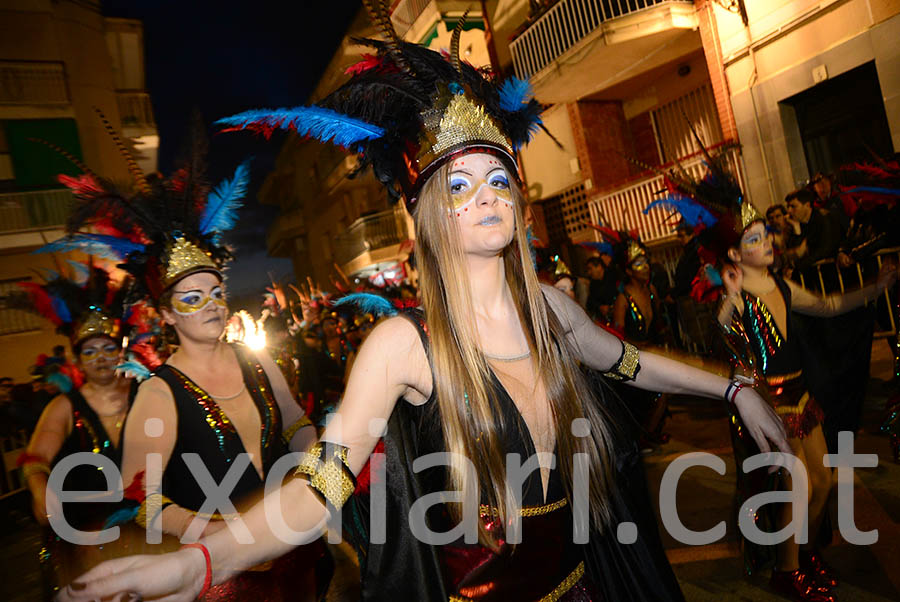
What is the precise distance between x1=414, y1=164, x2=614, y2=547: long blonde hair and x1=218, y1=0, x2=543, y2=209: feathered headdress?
0.11 metres

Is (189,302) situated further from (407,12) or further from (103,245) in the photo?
(407,12)

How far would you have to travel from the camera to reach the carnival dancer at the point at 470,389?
176 cm

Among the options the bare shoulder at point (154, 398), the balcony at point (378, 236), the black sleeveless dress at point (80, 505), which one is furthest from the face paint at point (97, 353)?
the balcony at point (378, 236)

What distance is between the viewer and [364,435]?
163 cm

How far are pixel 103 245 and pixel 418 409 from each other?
2404 mm

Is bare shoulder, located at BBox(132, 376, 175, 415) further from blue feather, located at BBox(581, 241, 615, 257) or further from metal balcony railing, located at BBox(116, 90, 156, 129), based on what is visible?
metal balcony railing, located at BBox(116, 90, 156, 129)

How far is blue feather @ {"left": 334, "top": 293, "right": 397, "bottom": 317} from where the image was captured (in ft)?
8.21

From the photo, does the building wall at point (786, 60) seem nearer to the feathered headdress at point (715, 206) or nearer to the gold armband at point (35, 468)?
the feathered headdress at point (715, 206)

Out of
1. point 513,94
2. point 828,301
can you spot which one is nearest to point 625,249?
point 828,301

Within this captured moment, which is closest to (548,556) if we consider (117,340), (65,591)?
(65,591)

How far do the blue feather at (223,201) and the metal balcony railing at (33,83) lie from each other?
22.4 meters

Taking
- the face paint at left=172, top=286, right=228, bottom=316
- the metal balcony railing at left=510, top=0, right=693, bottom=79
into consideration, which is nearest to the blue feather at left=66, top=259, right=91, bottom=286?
the face paint at left=172, top=286, right=228, bottom=316

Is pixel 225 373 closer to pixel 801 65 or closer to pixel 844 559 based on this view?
pixel 844 559

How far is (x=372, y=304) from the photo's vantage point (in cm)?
256
